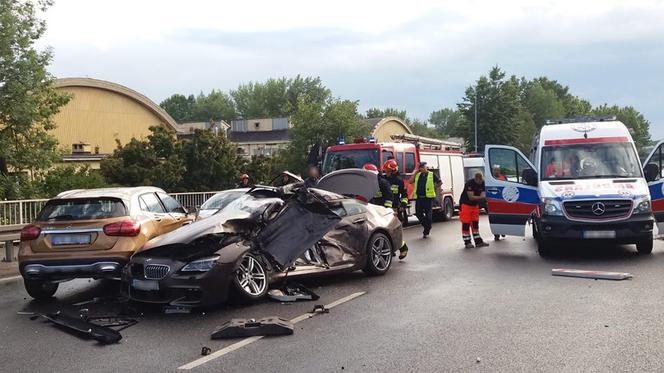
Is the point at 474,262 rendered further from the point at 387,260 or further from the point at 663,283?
the point at 663,283

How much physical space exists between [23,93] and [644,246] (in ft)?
58.1

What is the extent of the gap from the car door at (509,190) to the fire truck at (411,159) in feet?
12.6

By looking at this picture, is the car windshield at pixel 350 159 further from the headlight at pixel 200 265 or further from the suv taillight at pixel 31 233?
the headlight at pixel 200 265

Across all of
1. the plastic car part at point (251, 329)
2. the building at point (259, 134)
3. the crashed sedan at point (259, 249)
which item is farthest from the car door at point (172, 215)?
the building at point (259, 134)

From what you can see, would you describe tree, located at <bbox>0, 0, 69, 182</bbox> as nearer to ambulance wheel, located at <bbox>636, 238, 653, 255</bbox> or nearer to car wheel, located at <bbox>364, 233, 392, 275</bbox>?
car wheel, located at <bbox>364, 233, 392, 275</bbox>

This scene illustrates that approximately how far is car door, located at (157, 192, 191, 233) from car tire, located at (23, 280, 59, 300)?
70.3 inches

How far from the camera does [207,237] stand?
7594 millimetres

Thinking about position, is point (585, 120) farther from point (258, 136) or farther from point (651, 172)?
point (258, 136)

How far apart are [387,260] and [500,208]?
11.8ft

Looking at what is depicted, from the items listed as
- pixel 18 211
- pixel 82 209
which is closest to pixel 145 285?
pixel 82 209

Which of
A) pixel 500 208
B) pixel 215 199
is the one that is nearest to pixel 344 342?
pixel 500 208

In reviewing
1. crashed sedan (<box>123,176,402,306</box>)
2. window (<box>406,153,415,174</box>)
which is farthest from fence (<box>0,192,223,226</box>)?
window (<box>406,153,415,174</box>)

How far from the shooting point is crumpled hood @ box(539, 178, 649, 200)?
1062 cm

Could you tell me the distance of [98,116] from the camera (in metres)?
38.4
